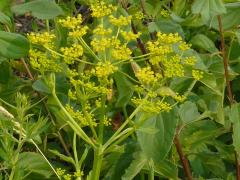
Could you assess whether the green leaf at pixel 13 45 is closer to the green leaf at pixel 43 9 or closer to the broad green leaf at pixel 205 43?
the green leaf at pixel 43 9

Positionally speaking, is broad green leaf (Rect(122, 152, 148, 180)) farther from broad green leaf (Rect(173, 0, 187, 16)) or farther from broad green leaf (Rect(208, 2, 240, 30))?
broad green leaf (Rect(173, 0, 187, 16))

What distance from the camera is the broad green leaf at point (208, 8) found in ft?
5.24

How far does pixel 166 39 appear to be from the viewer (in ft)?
4.59

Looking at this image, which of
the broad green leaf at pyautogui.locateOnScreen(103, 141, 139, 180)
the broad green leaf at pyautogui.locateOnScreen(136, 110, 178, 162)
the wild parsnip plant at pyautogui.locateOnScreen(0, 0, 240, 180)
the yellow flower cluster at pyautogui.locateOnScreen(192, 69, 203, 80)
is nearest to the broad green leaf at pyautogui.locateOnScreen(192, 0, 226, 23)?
the wild parsnip plant at pyautogui.locateOnScreen(0, 0, 240, 180)

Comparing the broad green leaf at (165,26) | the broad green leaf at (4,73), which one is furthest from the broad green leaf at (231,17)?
the broad green leaf at (4,73)

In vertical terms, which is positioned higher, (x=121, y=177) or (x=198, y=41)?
(x=198, y=41)

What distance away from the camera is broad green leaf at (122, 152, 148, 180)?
1752 millimetres

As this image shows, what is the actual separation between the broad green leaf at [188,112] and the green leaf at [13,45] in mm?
511

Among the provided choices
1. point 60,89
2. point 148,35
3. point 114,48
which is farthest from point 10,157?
point 148,35

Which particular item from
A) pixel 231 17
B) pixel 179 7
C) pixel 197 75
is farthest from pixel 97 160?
pixel 179 7

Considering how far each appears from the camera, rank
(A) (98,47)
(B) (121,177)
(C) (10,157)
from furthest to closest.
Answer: (B) (121,177) → (C) (10,157) → (A) (98,47)

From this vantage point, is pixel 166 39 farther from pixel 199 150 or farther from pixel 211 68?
pixel 199 150

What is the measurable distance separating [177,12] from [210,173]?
21.9 inches

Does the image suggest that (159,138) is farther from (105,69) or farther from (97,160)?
(105,69)
